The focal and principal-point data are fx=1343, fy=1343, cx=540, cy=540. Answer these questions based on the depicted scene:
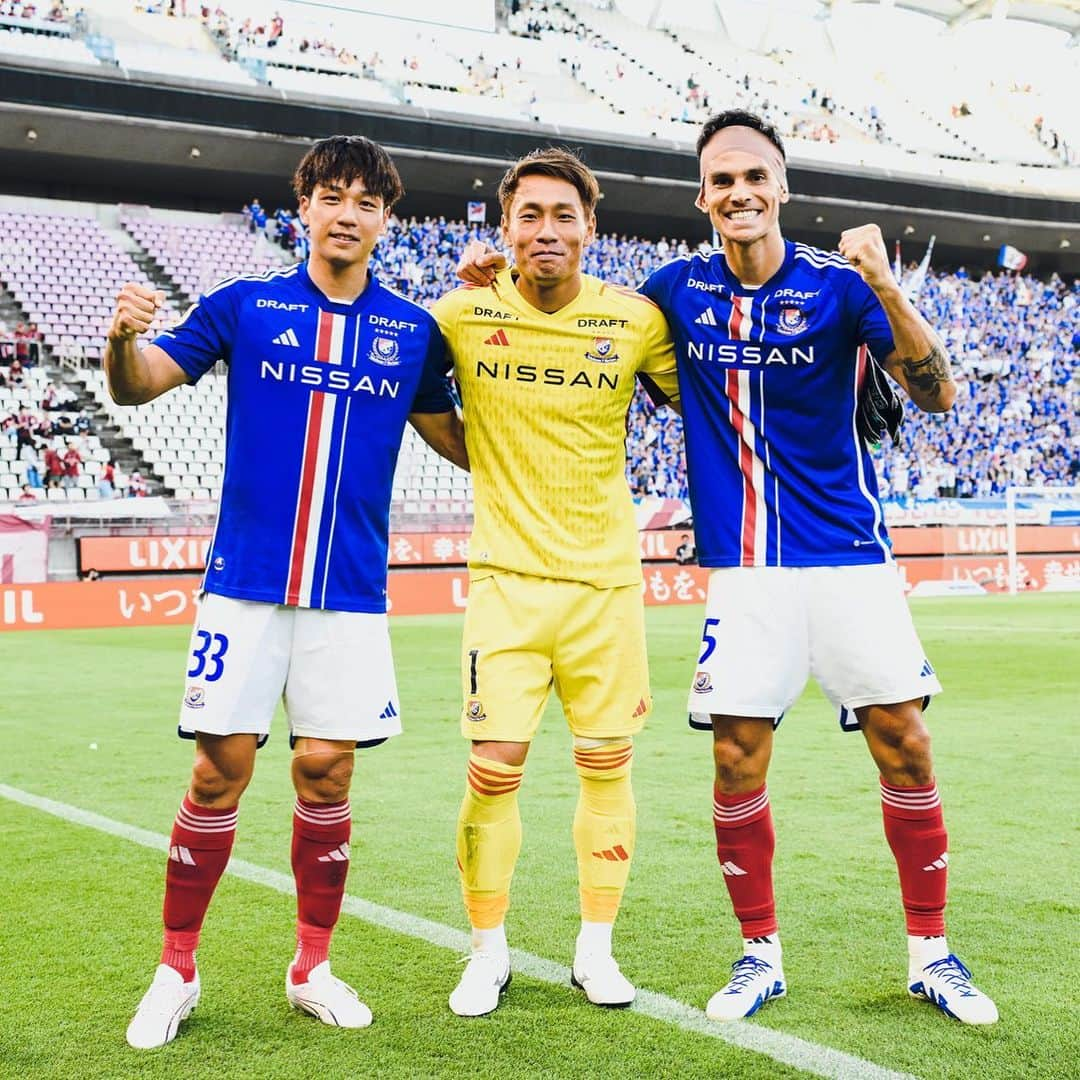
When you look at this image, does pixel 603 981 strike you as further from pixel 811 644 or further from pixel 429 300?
pixel 429 300

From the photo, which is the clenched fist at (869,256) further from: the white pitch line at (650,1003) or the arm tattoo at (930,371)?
the white pitch line at (650,1003)

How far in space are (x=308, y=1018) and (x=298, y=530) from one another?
1214mm

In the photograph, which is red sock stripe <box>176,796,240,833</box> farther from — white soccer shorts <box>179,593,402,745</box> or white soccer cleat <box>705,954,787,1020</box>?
white soccer cleat <box>705,954,787,1020</box>

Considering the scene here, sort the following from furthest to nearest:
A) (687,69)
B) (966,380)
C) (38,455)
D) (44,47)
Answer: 1. (687,69)
2. (966,380)
3. (44,47)
4. (38,455)

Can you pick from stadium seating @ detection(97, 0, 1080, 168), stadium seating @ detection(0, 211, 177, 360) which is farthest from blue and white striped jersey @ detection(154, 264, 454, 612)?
stadium seating @ detection(97, 0, 1080, 168)

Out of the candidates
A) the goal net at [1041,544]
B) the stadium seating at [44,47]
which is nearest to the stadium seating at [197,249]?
the stadium seating at [44,47]

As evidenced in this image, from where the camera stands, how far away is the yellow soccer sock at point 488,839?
356cm

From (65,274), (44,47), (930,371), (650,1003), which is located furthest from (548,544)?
(44,47)

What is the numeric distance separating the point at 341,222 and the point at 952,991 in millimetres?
2444

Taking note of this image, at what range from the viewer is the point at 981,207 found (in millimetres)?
39656

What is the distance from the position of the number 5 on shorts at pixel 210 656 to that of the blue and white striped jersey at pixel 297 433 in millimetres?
118

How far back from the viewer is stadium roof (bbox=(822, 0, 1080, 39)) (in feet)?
154

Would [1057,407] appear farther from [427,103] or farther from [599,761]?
[599,761]

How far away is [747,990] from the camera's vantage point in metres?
3.31
